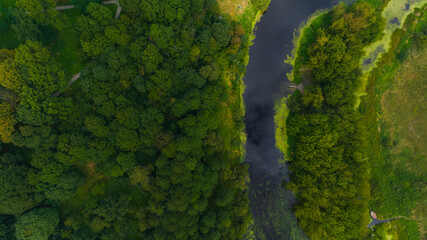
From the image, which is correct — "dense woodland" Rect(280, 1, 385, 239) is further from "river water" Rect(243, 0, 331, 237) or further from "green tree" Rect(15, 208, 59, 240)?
"green tree" Rect(15, 208, 59, 240)

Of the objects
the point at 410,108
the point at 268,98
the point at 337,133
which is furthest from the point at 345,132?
the point at 410,108

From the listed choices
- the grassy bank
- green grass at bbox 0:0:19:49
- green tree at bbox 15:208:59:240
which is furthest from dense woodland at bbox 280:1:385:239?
green grass at bbox 0:0:19:49

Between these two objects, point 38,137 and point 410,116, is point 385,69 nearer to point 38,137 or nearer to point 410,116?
point 410,116

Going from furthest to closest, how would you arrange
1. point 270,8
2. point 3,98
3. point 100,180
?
point 270,8, point 100,180, point 3,98

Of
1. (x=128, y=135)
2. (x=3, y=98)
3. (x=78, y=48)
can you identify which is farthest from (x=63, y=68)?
(x=128, y=135)

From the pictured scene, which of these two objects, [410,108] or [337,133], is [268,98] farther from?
[410,108]

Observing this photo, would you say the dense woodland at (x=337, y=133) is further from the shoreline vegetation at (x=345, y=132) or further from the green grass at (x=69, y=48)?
the green grass at (x=69, y=48)
